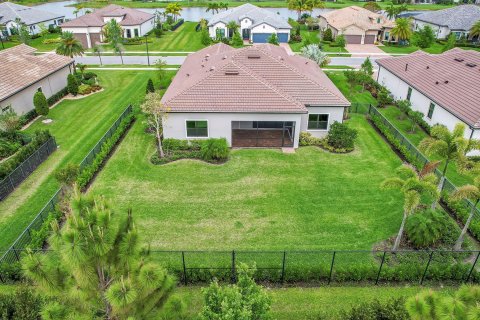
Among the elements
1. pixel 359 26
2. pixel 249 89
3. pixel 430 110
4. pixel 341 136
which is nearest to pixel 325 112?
pixel 341 136

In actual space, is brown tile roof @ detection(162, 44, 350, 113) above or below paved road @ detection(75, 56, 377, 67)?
above

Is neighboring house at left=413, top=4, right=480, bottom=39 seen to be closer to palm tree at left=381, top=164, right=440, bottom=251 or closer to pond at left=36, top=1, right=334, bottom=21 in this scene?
pond at left=36, top=1, right=334, bottom=21

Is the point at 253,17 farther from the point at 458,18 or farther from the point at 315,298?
the point at 315,298

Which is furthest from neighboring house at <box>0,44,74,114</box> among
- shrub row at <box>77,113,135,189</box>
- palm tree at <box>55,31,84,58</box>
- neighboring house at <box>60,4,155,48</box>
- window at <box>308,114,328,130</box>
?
window at <box>308,114,328,130</box>

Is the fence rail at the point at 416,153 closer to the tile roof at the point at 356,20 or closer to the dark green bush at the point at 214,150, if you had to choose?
the dark green bush at the point at 214,150

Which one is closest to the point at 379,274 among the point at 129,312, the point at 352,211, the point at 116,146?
the point at 352,211

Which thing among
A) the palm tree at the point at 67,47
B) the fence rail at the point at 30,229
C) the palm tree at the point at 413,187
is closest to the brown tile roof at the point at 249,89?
the fence rail at the point at 30,229
